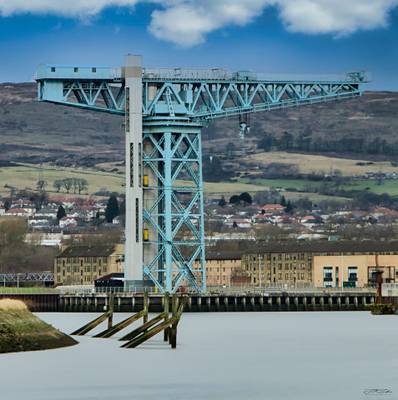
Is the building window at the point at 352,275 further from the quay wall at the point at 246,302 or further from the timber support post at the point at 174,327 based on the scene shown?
the timber support post at the point at 174,327

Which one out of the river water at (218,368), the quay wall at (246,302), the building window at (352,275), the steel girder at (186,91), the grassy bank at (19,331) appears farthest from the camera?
the building window at (352,275)

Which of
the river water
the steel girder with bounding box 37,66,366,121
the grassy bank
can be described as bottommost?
the river water

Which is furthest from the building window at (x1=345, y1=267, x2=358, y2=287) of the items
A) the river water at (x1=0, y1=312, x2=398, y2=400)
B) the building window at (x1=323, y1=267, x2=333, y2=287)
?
the river water at (x1=0, y1=312, x2=398, y2=400)

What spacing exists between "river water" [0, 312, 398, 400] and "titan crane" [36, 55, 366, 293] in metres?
26.4

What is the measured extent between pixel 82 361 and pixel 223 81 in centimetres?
5760

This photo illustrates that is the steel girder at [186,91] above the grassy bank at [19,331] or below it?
above

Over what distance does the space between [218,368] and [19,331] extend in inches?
365

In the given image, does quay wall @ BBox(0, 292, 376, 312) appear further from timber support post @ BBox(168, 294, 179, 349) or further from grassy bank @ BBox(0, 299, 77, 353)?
grassy bank @ BBox(0, 299, 77, 353)

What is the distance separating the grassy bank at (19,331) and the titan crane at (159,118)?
1872 inches

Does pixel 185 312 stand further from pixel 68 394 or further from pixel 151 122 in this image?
pixel 68 394

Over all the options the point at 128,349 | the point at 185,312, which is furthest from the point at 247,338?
the point at 185,312

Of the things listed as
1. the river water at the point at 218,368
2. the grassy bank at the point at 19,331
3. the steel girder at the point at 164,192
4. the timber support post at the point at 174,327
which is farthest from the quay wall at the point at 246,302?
the grassy bank at the point at 19,331

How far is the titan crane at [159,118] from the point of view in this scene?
131 m

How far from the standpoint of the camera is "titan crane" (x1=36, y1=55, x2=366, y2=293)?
5143 inches
